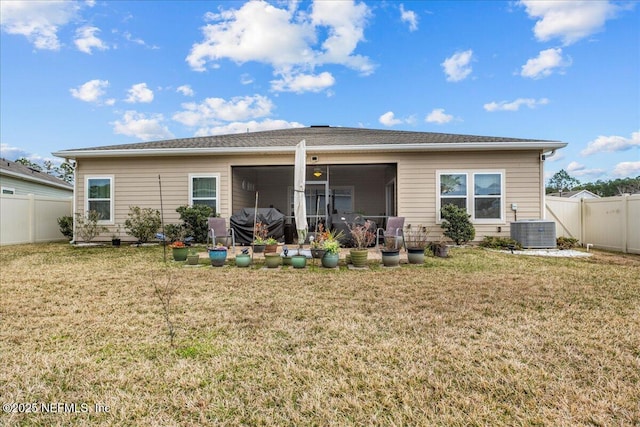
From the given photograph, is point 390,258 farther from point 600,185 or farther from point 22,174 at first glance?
point 600,185

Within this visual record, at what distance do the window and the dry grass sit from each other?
19.6 feet

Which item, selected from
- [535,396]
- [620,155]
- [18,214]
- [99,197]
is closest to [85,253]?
[99,197]

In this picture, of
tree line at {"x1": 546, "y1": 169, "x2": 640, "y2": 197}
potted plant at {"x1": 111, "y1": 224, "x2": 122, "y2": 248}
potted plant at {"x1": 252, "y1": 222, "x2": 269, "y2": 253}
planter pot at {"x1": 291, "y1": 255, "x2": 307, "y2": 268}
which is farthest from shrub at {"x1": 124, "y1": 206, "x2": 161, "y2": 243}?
tree line at {"x1": 546, "y1": 169, "x2": 640, "y2": 197}

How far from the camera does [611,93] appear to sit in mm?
11320

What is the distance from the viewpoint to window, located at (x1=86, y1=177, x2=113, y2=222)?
1038cm

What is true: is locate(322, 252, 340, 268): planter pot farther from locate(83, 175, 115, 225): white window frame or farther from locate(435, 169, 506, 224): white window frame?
locate(83, 175, 115, 225): white window frame

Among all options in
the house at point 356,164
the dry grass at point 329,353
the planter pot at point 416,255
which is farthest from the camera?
the house at point 356,164

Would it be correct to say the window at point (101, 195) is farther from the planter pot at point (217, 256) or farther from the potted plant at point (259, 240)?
the planter pot at point (217, 256)

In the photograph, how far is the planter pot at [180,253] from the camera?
7047mm

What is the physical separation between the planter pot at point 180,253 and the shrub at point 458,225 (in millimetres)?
6562

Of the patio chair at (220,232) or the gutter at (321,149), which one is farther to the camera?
the gutter at (321,149)

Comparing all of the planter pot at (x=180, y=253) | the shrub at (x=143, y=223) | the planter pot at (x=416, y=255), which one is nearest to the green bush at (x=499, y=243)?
the planter pot at (x=416, y=255)

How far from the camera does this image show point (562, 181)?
5906 cm

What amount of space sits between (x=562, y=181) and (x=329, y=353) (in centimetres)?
7108
